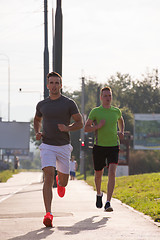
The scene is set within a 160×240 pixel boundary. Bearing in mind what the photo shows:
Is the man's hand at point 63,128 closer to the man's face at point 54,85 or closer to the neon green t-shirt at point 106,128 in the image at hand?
the man's face at point 54,85

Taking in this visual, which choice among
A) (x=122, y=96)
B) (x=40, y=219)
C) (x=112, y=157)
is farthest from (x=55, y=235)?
(x=122, y=96)

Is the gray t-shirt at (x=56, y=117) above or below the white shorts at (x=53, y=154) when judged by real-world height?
A: above

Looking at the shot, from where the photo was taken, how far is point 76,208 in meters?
12.4

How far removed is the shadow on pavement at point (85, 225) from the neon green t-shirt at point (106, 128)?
1.20 metres

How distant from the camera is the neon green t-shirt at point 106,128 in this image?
411 inches

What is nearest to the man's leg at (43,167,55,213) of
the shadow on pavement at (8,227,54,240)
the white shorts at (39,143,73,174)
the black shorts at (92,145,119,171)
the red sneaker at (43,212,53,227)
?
the white shorts at (39,143,73,174)

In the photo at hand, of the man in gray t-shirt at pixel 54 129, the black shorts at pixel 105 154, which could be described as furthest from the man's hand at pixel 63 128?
the black shorts at pixel 105 154

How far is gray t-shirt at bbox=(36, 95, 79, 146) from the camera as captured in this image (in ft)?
29.6

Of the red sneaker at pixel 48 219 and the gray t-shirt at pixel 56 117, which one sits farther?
the gray t-shirt at pixel 56 117

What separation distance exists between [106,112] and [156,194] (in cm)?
503

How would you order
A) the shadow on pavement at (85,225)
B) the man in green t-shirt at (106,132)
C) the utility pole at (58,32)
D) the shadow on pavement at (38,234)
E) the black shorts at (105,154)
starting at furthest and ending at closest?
the utility pole at (58,32)
the black shorts at (105,154)
the man in green t-shirt at (106,132)
the shadow on pavement at (85,225)
the shadow on pavement at (38,234)

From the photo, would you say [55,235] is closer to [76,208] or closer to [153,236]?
[153,236]

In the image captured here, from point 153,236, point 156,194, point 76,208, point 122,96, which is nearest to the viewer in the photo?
point 153,236

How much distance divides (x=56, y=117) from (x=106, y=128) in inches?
63.2
